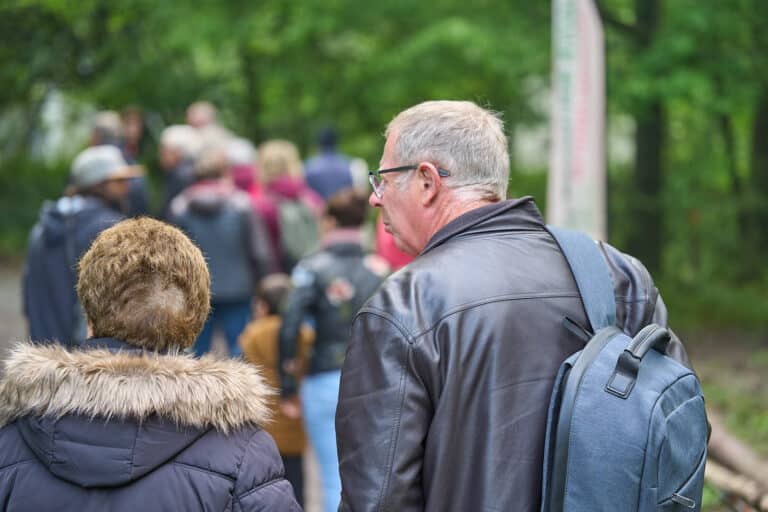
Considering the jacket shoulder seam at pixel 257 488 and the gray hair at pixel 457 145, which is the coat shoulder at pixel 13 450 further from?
the gray hair at pixel 457 145

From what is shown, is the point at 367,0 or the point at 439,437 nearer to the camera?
the point at 439,437

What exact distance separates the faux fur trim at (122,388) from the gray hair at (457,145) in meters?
0.72

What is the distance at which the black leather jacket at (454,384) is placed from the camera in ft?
7.73

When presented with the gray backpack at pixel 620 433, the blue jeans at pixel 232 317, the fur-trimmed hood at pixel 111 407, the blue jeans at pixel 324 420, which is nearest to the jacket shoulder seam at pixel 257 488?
the fur-trimmed hood at pixel 111 407

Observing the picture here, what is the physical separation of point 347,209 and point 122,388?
3492 millimetres

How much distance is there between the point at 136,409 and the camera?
2.28 meters

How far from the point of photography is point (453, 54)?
10.8m

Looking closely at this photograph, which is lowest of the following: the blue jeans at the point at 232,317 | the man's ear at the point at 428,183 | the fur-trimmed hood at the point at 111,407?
the blue jeans at the point at 232,317

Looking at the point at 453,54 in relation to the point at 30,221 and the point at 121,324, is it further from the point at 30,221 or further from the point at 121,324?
the point at 30,221

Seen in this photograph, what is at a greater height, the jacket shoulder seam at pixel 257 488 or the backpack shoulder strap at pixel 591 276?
the backpack shoulder strap at pixel 591 276

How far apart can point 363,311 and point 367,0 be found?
9.20 meters

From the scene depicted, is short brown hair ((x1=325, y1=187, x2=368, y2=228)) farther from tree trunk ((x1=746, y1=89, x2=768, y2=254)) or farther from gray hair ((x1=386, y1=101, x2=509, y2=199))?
tree trunk ((x1=746, y1=89, x2=768, y2=254))

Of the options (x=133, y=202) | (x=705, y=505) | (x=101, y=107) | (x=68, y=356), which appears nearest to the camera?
(x=68, y=356)

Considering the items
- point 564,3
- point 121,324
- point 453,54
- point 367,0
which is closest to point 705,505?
point 564,3
